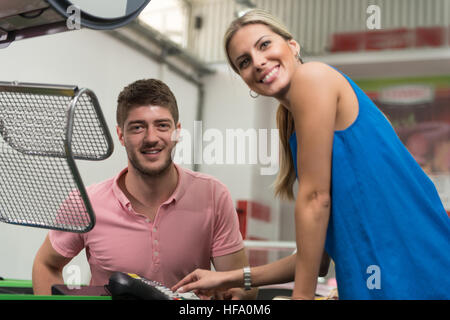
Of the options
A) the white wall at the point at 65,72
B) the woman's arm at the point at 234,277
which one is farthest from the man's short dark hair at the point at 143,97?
the white wall at the point at 65,72

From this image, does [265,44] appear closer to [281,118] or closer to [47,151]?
[281,118]

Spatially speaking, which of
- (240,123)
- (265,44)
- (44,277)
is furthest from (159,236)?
(240,123)

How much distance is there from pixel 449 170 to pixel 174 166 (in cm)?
458

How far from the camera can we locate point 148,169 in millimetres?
1097

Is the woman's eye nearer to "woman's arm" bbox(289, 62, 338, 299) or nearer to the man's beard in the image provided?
"woman's arm" bbox(289, 62, 338, 299)

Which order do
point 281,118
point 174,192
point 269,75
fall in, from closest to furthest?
1. point 269,75
2. point 281,118
3. point 174,192

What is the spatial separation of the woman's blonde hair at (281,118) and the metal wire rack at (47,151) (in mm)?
302

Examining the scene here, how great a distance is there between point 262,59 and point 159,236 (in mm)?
493

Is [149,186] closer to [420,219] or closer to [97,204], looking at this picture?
[97,204]

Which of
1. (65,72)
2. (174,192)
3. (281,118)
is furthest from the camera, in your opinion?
(65,72)

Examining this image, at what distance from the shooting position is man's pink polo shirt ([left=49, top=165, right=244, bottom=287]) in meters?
1.09

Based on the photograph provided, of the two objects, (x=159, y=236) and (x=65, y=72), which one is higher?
(x=65, y=72)

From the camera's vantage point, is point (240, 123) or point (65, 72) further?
point (240, 123)

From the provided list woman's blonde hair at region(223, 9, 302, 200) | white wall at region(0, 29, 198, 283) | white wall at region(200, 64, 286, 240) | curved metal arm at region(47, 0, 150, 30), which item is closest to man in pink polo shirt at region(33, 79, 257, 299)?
woman's blonde hair at region(223, 9, 302, 200)
